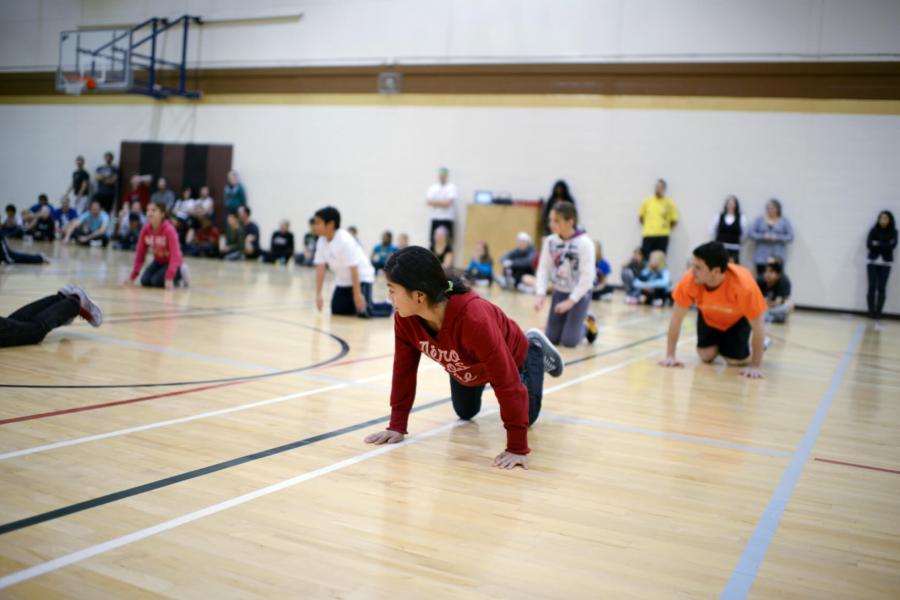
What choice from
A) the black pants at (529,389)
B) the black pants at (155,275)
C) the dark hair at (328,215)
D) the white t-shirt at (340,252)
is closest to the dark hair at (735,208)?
the white t-shirt at (340,252)

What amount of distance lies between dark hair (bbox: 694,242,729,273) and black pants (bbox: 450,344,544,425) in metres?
2.35

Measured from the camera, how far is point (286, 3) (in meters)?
18.0

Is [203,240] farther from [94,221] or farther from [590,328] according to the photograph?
[590,328]

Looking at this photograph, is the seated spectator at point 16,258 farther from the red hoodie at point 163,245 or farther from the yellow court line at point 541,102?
the yellow court line at point 541,102

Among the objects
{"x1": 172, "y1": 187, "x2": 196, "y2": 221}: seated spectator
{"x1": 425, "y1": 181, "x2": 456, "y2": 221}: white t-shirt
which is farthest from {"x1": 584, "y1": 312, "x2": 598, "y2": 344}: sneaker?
{"x1": 172, "y1": 187, "x2": 196, "y2": 221}: seated spectator

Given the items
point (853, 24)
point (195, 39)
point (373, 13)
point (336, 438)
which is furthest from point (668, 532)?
point (195, 39)

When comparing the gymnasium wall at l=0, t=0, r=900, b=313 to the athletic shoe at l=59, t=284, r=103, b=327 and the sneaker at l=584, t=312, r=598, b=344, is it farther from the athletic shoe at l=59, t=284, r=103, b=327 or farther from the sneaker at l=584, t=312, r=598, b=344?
the athletic shoe at l=59, t=284, r=103, b=327

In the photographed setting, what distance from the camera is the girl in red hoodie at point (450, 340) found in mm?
3150

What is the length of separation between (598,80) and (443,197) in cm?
383

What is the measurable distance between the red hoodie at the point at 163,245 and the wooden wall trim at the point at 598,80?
8.58 meters

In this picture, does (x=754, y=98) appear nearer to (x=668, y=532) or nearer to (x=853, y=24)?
(x=853, y=24)

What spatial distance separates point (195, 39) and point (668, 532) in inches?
760

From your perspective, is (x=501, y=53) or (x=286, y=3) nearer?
(x=501, y=53)

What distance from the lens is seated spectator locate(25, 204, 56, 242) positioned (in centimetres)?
1832
